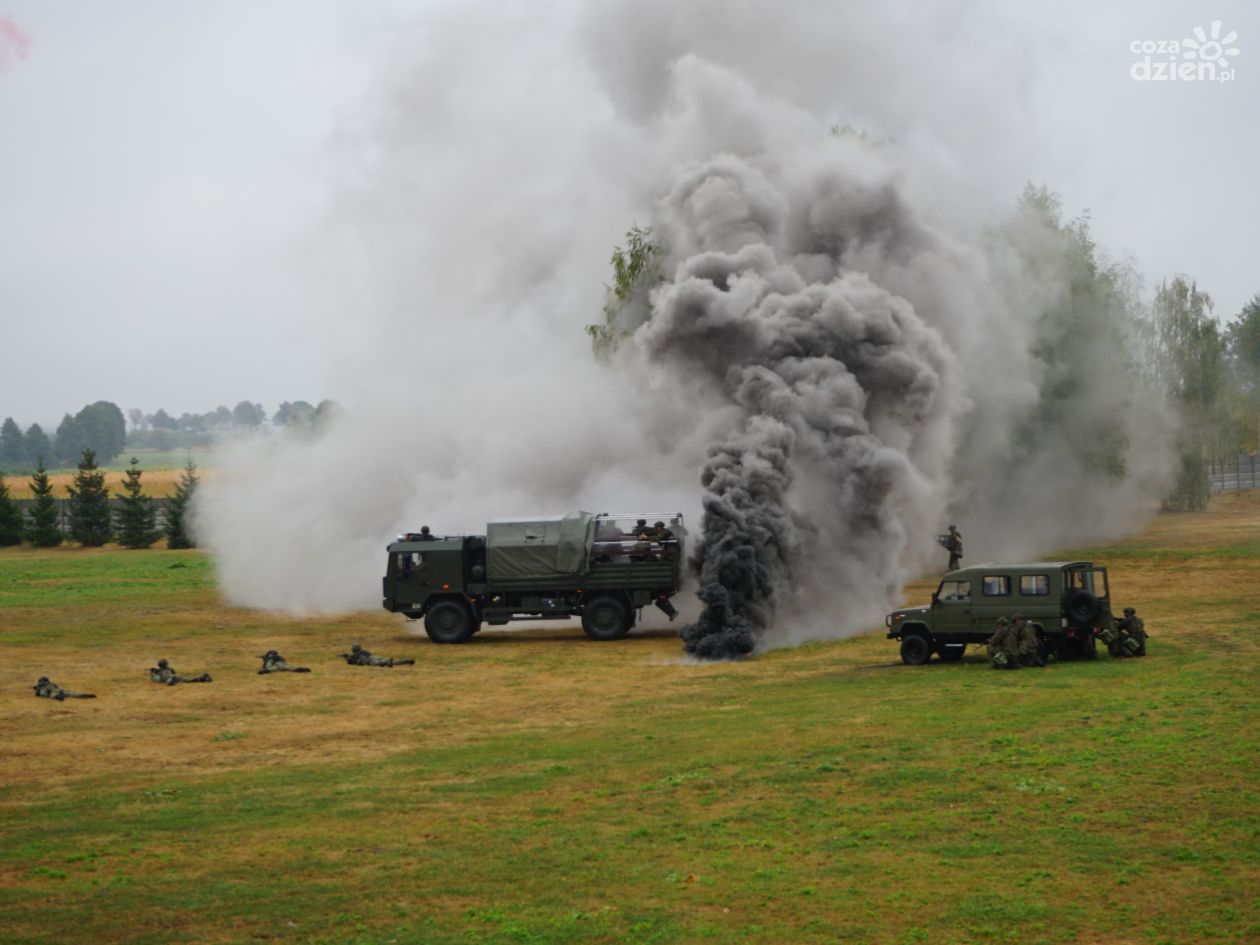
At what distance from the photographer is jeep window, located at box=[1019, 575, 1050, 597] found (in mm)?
28469

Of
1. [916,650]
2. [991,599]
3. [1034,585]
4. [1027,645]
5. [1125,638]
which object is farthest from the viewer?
[916,650]

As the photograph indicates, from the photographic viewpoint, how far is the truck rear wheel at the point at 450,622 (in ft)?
128

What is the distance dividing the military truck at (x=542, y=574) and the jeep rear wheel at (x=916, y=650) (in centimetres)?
866

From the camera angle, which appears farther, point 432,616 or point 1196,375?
point 1196,375

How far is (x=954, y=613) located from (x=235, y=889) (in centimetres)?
1849

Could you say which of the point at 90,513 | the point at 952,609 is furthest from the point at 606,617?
the point at 90,513

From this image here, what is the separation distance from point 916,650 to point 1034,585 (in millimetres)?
3178

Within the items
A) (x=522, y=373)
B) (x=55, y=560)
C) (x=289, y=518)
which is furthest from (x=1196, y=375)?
(x=55, y=560)

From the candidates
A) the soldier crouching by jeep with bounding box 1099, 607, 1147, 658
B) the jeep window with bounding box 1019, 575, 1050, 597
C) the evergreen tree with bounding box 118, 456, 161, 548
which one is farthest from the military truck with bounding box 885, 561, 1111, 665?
the evergreen tree with bounding box 118, 456, 161, 548

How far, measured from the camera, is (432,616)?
38969 millimetres

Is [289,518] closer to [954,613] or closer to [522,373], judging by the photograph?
[522,373]

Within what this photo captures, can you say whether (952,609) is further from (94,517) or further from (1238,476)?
(1238,476)

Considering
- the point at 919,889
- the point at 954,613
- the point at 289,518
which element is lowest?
the point at 919,889

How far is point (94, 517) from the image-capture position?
88.9 meters
